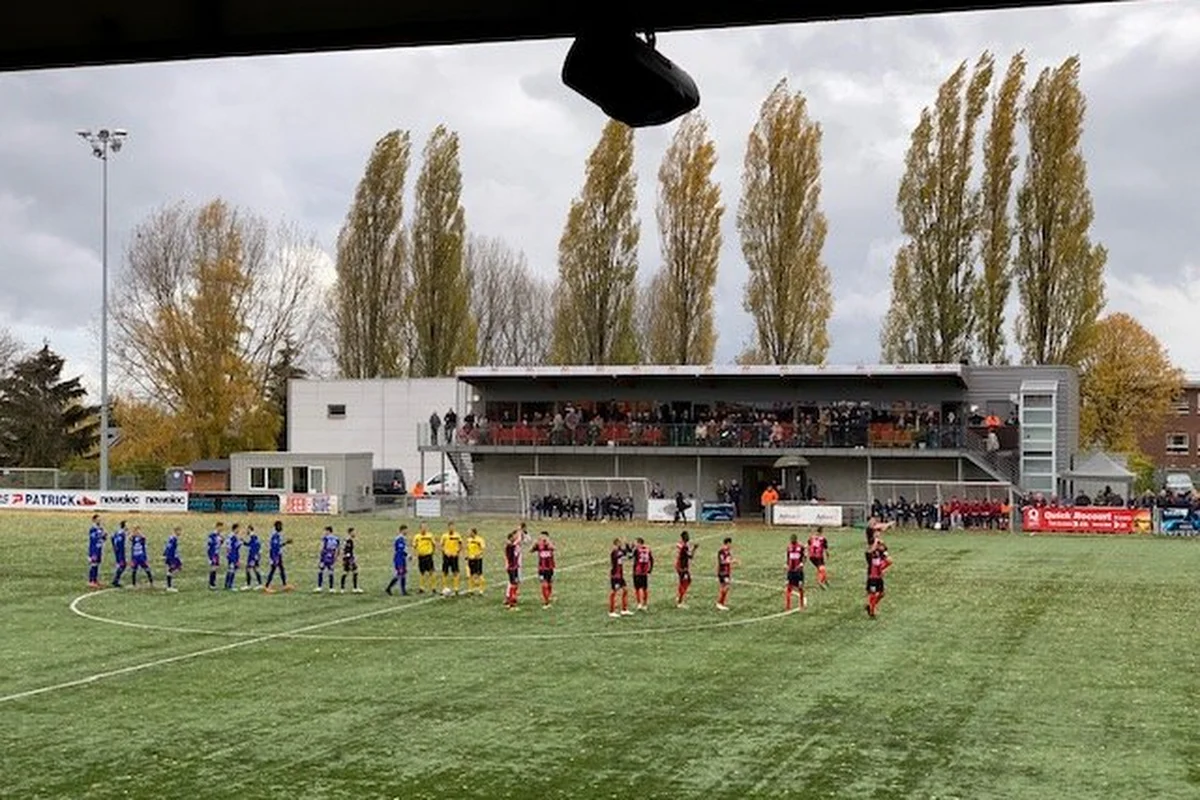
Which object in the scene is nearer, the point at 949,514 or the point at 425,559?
the point at 425,559

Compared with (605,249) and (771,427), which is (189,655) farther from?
(605,249)

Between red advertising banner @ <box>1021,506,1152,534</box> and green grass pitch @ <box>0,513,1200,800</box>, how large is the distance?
20491mm

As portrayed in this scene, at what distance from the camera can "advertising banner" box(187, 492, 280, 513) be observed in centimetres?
6319

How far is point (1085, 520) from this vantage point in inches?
2136

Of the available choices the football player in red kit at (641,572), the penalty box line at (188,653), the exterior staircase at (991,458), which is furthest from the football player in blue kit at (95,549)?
the exterior staircase at (991,458)

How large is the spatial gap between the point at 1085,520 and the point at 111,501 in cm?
4296

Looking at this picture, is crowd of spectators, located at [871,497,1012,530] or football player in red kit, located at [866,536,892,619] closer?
football player in red kit, located at [866,536,892,619]

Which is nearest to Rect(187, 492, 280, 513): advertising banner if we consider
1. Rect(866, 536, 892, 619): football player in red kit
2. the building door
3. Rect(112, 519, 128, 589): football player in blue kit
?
the building door

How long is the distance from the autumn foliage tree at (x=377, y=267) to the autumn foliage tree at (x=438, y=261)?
1108 mm

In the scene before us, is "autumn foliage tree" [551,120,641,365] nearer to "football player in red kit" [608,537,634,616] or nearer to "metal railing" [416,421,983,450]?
"metal railing" [416,421,983,450]

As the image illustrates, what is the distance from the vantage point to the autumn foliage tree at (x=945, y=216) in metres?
66.2

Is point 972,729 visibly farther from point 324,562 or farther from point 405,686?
point 324,562

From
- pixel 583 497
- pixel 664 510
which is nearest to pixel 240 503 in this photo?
pixel 583 497

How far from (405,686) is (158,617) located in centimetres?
998
